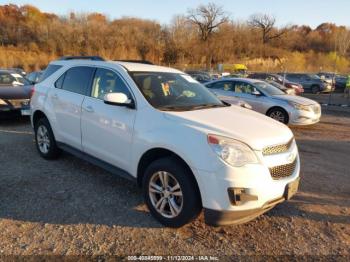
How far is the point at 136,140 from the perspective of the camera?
384cm

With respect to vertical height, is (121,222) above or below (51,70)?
below

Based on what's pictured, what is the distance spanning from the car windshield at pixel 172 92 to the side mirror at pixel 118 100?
0.69 ft

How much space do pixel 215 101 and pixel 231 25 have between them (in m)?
90.2

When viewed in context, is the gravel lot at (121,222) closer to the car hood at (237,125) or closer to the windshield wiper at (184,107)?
the car hood at (237,125)

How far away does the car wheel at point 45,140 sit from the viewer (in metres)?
5.59

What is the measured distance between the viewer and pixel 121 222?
376 cm

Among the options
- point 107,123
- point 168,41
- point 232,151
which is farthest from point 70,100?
point 168,41

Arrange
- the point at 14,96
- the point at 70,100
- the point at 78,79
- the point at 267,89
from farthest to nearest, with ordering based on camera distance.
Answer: the point at 267,89 → the point at 14,96 → the point at 78,79 → the point at 70,100

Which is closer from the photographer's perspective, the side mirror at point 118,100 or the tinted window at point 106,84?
the side mirror at point 118,100

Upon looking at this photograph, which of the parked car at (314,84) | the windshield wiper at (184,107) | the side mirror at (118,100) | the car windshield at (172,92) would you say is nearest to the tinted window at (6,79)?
the car windshield at (172,92)

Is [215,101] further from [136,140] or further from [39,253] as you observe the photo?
[39,253]

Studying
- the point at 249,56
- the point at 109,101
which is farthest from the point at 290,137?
the point at 249,56

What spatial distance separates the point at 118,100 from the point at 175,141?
95 centimetres

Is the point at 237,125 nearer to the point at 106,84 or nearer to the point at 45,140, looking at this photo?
the point at 106,84
